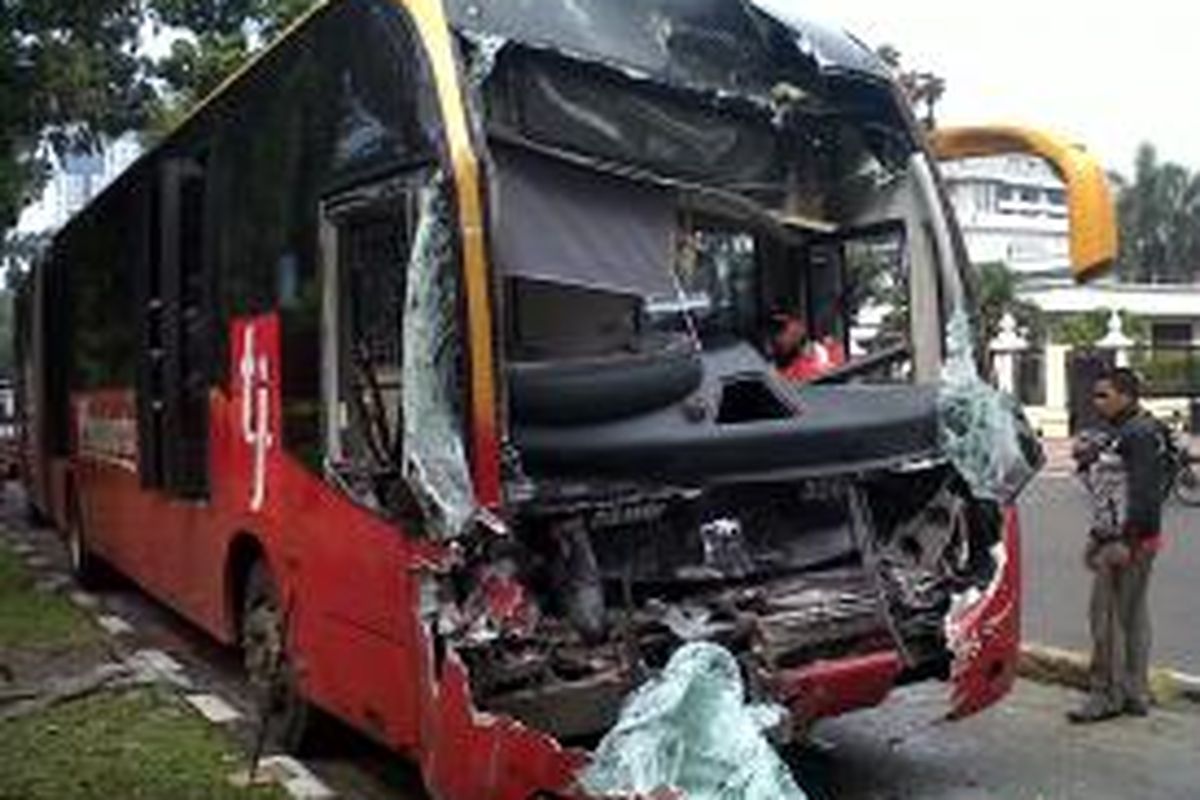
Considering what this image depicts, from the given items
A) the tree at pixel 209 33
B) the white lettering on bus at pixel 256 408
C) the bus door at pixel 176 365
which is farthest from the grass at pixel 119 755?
the tree at pixel 209 33

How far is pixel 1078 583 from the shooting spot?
15.0 meters

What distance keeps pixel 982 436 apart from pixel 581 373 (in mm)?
1686

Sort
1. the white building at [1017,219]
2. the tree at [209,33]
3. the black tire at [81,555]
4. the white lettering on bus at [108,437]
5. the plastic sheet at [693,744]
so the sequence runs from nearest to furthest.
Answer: the plastic sheet at [693,744]
the white lettering on bus at [108,437]
the black tire at [81,555]
the tree at [209,33]
the white building at [1017,219]

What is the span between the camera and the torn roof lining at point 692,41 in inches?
299

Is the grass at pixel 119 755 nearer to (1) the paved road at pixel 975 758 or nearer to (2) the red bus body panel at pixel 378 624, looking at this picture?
(1) the paved road at pixel 975 758

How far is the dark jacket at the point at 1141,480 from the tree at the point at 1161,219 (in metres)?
85.9

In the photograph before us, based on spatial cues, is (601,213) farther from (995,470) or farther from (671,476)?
(995,470)

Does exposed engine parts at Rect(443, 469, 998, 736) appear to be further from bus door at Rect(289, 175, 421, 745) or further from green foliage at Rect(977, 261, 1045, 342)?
green foliage at Rect(977, 261, 1045, 342)

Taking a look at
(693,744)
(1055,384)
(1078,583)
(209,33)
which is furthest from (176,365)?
(1055,384)

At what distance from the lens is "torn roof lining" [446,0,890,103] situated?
7.59 meters

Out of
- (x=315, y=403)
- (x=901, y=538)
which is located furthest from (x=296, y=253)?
(x=901, y=538)

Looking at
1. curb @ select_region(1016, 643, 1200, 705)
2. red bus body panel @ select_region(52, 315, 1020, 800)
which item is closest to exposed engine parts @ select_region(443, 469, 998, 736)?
red bus body panel @ select_region(52, 315, 1020, 800)

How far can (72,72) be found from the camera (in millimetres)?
17312

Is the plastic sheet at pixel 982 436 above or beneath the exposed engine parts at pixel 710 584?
above
